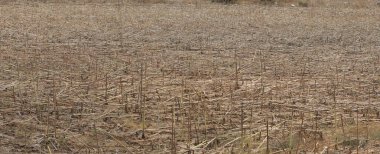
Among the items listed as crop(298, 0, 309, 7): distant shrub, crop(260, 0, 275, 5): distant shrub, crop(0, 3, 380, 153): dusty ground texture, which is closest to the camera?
crop(0, 3, 380, 153): dusty ground texture

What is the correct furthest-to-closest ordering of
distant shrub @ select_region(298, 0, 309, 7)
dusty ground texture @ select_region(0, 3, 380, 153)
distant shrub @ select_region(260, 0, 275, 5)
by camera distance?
distant shrub @ select_region(260, 0, 275, 5) < distant shrub @ select_region(298, 0, 309, 7) < dusty ground texture @ select_region(0, 3, 380, 153)

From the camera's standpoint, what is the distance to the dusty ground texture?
444cm

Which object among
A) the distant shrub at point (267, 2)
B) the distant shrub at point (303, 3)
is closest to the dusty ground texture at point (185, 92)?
the distant shrub at point (303, 3)

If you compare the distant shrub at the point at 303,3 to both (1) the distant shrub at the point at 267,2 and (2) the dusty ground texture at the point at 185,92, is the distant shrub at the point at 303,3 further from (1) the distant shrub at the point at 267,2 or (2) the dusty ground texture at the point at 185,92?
(2) the dusty ground texture at the point at 185,92

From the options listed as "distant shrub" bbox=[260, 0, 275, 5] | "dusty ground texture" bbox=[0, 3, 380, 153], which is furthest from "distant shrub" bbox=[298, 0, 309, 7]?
"dusty ground texture" bbox=[0, 3, 380, 153]

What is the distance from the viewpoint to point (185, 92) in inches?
239

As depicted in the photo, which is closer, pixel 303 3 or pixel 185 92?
pixel 185 92

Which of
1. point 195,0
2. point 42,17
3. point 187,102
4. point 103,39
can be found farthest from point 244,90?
point 195,0

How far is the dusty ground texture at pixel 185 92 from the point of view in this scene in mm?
4441

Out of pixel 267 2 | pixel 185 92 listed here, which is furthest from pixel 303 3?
pixel 185 92

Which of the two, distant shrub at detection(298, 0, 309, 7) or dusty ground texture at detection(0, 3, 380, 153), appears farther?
distant shrub at detection(298, 0, 309, 7)

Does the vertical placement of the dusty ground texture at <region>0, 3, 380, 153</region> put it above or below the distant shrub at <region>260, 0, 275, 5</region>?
below

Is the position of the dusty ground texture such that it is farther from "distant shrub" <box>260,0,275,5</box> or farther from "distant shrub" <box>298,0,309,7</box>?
"distant shrub" <box>260,0,275,5</box>

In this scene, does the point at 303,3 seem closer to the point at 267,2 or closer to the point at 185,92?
the point at 267,2
